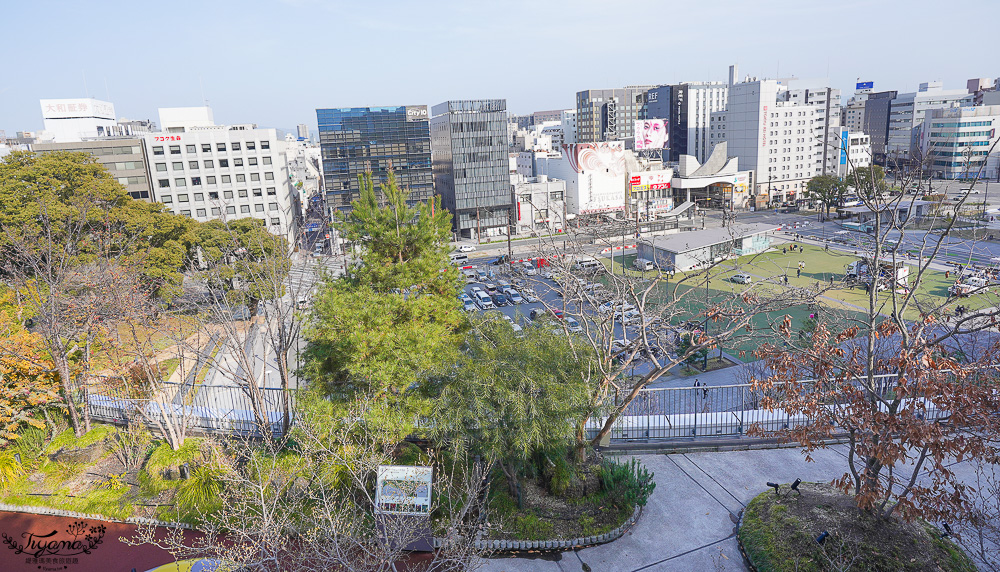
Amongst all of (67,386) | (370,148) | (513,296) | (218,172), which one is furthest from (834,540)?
(370,148)

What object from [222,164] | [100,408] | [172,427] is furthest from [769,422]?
[222,164]

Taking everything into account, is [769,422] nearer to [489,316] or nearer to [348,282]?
[489,316]

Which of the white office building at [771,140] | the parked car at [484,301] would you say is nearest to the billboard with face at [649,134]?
the white office building at [771,140]

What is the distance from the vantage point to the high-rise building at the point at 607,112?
Result: 99.5m

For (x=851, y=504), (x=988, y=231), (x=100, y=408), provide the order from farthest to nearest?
(x=988, y=231) → (x=100, y=408) → (x=851, y=504)

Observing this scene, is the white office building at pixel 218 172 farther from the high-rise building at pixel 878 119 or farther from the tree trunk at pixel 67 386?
the high-rise building at pixel 878 119

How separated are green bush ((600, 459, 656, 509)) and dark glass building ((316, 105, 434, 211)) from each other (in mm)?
48131

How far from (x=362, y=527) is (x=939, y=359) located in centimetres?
893

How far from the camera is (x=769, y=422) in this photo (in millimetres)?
11727

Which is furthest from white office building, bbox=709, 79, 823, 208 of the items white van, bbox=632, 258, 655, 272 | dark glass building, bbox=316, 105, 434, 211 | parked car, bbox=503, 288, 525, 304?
parked car, bbox=503, 288, 525, 304

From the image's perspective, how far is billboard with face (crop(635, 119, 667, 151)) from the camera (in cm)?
7175

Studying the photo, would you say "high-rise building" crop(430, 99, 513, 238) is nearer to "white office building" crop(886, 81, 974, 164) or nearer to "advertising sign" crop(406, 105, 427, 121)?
"advertising sign" crop(406, 105, 427, 121)

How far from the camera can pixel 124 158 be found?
149 ft

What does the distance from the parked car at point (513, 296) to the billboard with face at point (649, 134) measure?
136 feet
